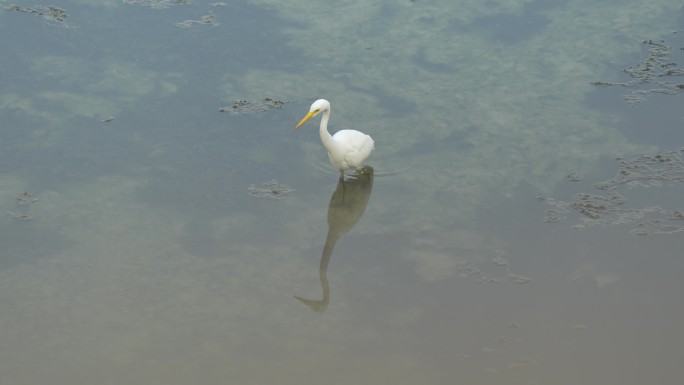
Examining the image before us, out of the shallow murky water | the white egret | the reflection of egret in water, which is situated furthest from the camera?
the white egret

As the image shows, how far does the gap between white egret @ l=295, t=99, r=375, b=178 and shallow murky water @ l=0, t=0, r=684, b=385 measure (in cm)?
22

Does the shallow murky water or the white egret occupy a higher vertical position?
the white egret

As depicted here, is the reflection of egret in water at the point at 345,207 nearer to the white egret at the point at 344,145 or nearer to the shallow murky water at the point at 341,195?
the shallow murky water at the point at 341,195

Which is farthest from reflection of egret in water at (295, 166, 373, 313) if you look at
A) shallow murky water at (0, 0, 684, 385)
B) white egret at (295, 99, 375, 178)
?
white egret at (295, 99, 375, 178)

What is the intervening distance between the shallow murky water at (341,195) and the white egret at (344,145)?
219 millimetres

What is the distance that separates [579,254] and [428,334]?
41.6 inches

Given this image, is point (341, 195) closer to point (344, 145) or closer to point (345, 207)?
point (345, 207)

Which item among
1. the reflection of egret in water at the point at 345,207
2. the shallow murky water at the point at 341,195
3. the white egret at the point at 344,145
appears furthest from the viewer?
the white egret at the point at 344,145

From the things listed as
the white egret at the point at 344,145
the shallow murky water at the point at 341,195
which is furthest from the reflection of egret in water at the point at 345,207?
the white egret at the point at 344,145

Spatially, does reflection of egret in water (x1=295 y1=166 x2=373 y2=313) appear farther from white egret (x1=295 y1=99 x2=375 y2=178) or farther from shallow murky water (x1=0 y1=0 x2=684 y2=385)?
white egret (x1=295 y1=99 x2=375 y2=178)

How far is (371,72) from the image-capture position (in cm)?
750

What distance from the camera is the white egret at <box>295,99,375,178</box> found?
19.8 feet

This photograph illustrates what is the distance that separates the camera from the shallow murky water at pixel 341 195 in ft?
16.0

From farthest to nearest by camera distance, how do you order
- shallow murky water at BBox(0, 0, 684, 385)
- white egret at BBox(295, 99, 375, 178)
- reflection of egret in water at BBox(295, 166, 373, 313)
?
white egret at BBox(295, 99, 375, 178)
reflection of egret in water at BBox(295, 166, 373, 313)
shallow murky water at BBox(0, 0, 684, 385)
